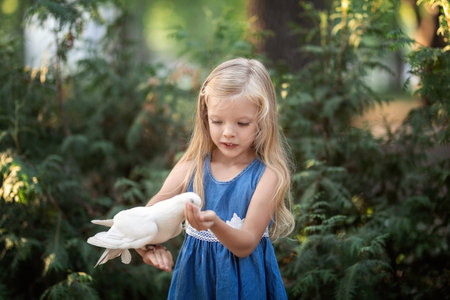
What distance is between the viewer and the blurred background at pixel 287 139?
9.81ft

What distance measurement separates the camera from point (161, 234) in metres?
1.97

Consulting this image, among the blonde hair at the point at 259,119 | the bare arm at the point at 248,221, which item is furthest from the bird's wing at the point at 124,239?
the blonde hair at the point at 259,119

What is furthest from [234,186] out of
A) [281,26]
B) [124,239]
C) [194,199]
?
[281,26]

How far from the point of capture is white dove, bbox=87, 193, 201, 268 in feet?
6.23

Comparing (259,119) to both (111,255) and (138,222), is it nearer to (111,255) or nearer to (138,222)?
(138,222)

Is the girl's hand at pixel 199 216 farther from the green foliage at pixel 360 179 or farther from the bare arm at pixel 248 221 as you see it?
the green foliage at pixel 360 179

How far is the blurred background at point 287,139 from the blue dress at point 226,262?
0.63 meters

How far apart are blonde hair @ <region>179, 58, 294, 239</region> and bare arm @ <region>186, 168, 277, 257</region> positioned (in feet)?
0.20

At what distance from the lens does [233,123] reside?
6.55 feet

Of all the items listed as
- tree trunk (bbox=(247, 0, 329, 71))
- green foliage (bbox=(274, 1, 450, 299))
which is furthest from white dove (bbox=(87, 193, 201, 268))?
tree trunk (bbox=(247, 0, 329, 71))

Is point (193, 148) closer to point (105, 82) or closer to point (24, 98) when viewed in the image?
point (24, 98)

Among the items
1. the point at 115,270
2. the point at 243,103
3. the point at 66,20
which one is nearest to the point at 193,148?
the point at 243,103

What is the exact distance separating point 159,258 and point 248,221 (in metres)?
0.49

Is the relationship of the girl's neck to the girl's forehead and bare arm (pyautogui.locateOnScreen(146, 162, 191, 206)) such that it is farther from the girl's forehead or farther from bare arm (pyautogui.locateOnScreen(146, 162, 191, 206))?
the girl's forehead
